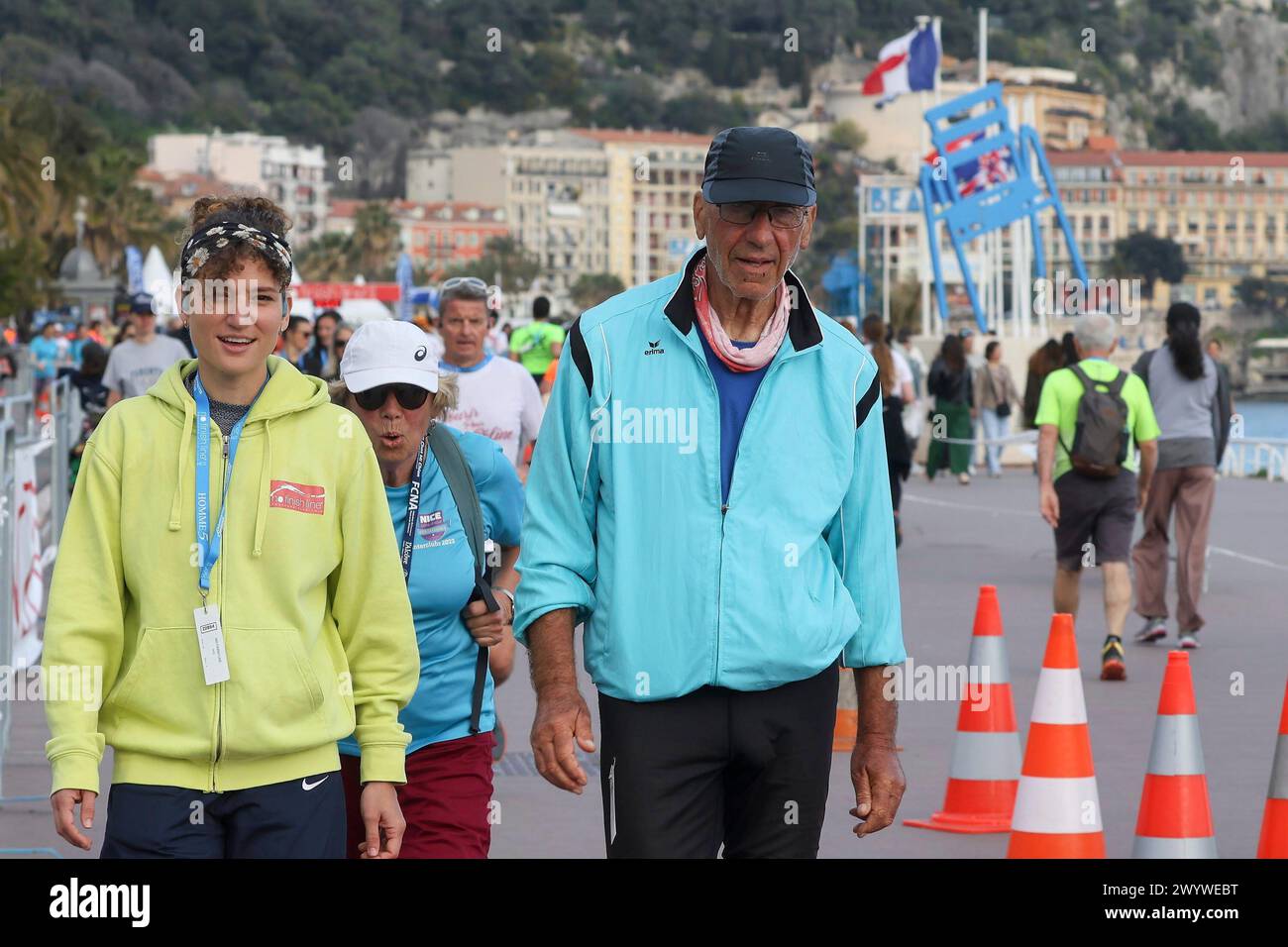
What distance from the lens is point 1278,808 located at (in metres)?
6.09

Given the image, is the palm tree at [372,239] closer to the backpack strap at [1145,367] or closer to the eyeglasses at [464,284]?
the backpack strap at [1145,367]

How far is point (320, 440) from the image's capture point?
3.92 meters

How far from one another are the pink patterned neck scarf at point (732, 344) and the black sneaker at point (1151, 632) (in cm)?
857

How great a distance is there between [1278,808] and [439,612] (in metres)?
2.47

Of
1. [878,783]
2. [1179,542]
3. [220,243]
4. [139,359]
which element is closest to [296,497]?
[220,243]

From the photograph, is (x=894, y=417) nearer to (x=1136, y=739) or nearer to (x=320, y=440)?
(x=1136, y=739)

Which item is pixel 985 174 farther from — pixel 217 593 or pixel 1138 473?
pixel 217 593

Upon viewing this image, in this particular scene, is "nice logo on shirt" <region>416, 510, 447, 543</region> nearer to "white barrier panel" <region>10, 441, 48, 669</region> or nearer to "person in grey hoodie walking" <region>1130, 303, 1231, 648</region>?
"white barrier panel" <region>10, 441, 48, 669</region>

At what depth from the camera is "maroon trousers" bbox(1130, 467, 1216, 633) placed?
12.1 m

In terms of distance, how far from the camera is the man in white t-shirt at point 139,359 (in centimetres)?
1425

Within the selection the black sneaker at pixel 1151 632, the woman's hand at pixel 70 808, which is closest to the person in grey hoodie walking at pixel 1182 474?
the black sneaker at pixel 1151 632

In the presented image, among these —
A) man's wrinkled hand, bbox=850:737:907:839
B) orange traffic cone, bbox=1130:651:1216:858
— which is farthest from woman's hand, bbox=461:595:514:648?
orange traffic cone, bbox=1130:651:1216:858

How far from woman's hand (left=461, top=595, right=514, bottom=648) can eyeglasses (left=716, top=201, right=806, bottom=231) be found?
1.35 m
